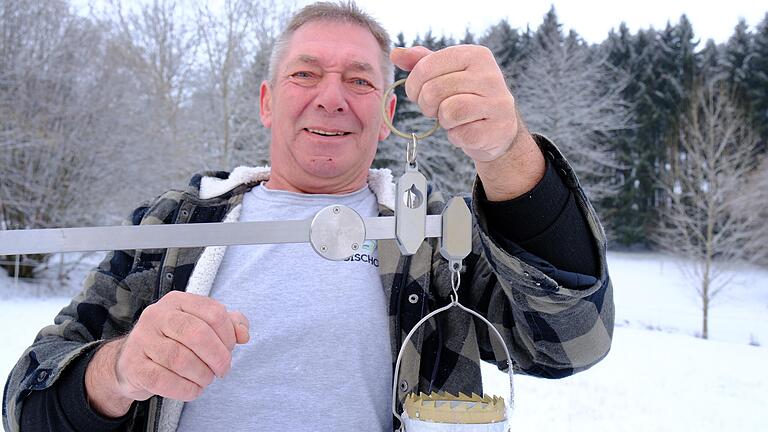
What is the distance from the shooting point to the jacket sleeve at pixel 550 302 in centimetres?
135

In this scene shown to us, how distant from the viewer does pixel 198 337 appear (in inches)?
47.1

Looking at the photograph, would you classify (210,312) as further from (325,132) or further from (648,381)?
(648,381)

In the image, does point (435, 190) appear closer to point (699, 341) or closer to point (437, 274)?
point (437, 274)

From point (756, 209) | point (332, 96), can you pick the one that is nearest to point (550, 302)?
point (332, 96)

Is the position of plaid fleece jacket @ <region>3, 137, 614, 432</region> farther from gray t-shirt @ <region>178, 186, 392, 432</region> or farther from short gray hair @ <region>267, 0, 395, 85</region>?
short gray hair @ <region>267, 0, 395, 85</region>

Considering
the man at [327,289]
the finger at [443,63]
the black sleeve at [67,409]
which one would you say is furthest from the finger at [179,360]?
the finger at [443,63]

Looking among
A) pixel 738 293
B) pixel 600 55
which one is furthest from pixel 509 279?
pixel 600 55

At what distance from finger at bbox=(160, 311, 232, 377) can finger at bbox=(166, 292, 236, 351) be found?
0.03 feet

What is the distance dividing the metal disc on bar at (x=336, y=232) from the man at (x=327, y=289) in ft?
0.79

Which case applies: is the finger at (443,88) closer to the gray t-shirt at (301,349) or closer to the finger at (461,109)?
the finger at (461,109)

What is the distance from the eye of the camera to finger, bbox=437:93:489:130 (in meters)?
1.16

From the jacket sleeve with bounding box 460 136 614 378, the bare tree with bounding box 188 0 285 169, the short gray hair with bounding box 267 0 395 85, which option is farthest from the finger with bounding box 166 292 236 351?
the bare tree with bounding box 188 0 285 169

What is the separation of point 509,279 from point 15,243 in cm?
97

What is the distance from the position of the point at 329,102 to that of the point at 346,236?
0.89 metres
